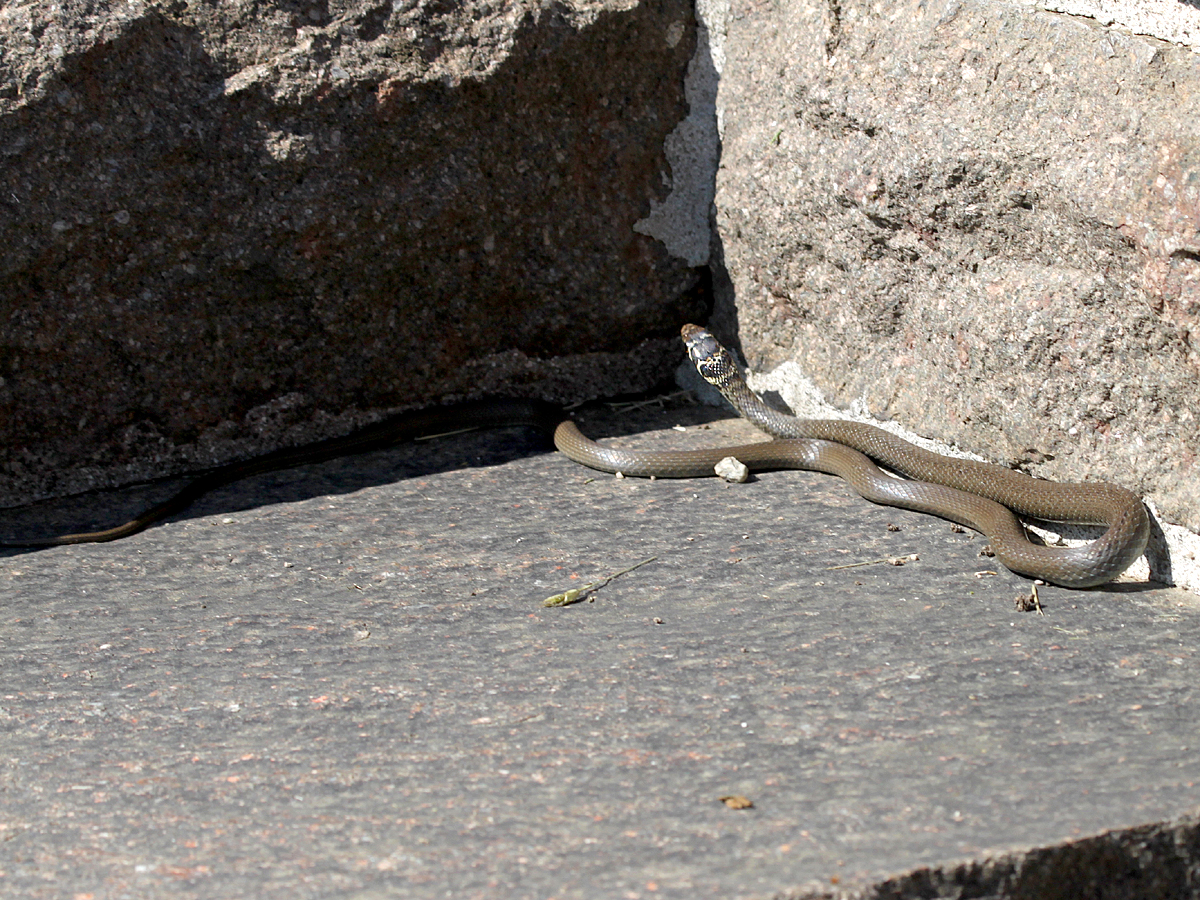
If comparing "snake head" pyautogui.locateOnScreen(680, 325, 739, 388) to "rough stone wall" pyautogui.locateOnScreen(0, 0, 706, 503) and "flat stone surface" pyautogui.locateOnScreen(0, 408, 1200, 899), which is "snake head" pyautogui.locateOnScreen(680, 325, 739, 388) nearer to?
"rough stone wall" pyautogui.locateOnScreen(0, 0, 706, 503)

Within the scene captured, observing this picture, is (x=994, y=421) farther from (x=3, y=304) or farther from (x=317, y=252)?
(x=3, y=304)

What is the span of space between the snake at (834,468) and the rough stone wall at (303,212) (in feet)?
0.37

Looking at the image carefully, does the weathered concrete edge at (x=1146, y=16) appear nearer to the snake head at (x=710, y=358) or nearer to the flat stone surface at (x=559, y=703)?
the flat stone surface at (x=559, y=703)

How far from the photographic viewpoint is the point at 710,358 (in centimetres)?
448

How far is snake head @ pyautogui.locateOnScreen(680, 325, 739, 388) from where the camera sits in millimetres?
4457

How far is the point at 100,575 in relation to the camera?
347 cm

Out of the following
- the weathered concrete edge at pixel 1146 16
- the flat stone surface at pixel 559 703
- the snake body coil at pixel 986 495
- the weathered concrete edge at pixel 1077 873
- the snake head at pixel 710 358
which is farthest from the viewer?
the snake head at pixel 710 358

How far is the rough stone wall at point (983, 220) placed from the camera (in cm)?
299

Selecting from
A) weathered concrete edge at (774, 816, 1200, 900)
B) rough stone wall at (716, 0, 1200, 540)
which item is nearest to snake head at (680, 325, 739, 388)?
rough stone wall at (716, 0, 1200, 540)

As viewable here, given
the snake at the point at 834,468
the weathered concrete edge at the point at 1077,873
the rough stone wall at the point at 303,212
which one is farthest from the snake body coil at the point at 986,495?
the weathered concrete edge at the point at 1077,873

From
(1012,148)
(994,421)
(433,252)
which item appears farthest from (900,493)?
(433,252)

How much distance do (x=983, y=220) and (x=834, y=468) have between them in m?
1.01

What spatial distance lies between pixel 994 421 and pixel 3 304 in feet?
10.7

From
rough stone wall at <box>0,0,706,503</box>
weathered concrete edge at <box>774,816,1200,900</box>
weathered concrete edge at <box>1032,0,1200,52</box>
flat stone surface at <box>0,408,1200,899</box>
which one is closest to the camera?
weathered concrete edge at <box>774,816,1200,900</box>
